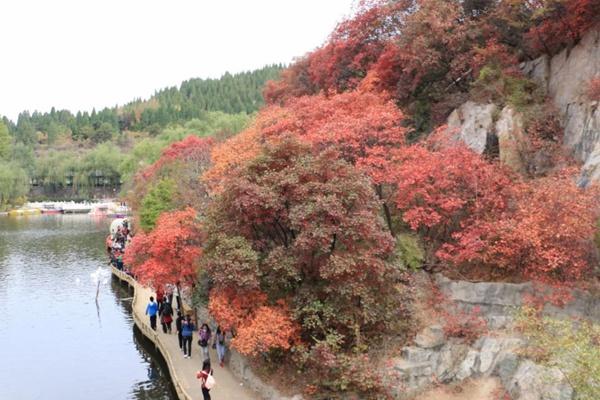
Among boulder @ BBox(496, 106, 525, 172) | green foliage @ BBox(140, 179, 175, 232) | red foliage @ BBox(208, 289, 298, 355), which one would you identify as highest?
boulder @ BBox(496, 106, 525, 172)

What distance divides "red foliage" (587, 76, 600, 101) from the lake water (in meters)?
17.2

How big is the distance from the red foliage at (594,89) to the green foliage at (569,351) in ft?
29.9

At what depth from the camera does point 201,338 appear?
1770 centimetres

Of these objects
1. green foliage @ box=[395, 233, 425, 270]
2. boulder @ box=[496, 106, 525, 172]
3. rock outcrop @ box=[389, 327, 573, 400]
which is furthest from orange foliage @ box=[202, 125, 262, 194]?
rock outcrop @ box=[389, 327, 573, 400]

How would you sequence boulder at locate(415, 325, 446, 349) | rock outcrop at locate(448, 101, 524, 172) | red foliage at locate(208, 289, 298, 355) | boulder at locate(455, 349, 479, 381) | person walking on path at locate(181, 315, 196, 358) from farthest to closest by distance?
rock outcrop at locate(448, 101, 524, 172) → person walking on path at locate(181, 315, 196, 358) → boulder at locate(415, 325, 446, 349) → red foliage at locate(208, 289, 298, 355) → boulder at locate(455, 349, 479, 381)

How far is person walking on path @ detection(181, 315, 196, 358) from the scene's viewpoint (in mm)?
19125

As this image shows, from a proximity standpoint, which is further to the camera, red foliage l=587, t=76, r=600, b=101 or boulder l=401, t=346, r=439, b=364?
red foliage l=587, t=76, r=600, b=101

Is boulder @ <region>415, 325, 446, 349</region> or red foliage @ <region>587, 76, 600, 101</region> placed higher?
red foliage @ <region>587, 76, 600, 101</region>

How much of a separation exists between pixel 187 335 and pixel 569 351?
41.1ft

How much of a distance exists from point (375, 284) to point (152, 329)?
37.9 ft

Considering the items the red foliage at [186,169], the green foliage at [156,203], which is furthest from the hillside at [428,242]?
the green foliage at [156,203]

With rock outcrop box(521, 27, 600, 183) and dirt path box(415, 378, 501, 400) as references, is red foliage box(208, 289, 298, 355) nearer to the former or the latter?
dirt path box(415, 378, 501, 400)

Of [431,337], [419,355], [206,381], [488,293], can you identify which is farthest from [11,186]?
[488,293]

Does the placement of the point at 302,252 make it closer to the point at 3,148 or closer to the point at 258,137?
the point at 258,137
